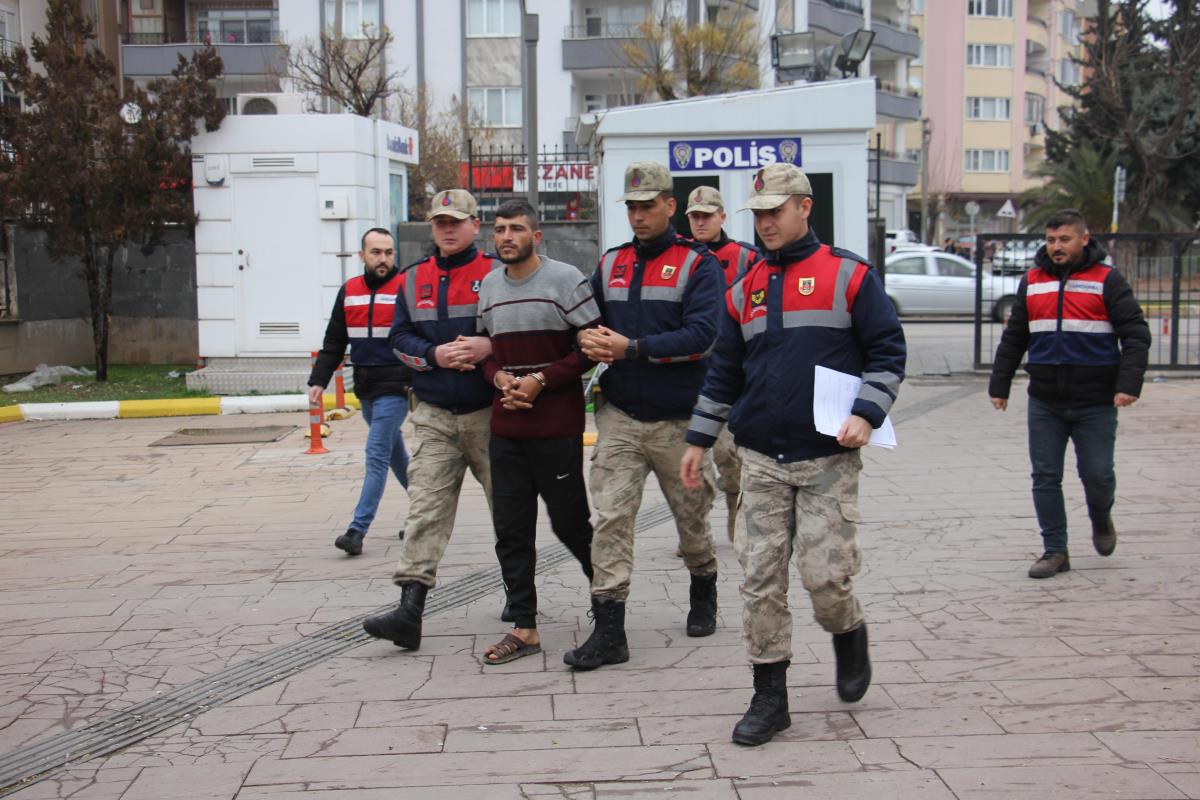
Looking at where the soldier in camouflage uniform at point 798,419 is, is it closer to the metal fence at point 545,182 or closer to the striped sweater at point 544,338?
the striped sweater at point 544,338

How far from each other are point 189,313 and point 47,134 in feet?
11.2

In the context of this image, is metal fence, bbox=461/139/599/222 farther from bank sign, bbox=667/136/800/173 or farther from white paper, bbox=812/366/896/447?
white paper, bbox=812/366/896/447

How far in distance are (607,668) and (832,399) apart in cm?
165

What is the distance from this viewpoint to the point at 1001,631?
5.79 metres

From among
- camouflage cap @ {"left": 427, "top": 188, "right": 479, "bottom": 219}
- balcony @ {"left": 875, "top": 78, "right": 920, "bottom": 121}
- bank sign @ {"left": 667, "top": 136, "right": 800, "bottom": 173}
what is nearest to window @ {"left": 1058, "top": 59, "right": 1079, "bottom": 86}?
balcony @ {"left": 875, "top": 78, "right": 920, "bottom": 121}

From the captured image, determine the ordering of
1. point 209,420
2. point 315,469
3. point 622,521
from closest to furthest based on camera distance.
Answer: point 622,521, point 315,469, point 209,420

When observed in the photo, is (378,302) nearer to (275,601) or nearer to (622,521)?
(275,601)

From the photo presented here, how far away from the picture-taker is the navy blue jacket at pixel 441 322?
579cm

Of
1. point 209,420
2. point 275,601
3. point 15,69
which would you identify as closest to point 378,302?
point 275,601

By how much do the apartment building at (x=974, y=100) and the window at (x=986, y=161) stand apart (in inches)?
1.9

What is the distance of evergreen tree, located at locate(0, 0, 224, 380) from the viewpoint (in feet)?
47.2

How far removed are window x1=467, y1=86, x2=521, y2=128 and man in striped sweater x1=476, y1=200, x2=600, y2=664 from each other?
1437 inches

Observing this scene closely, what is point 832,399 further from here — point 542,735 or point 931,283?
point 931,283

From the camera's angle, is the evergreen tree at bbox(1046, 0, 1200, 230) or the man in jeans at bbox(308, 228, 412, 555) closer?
the man in jeans at bbox(308, 228, 412, 555)
